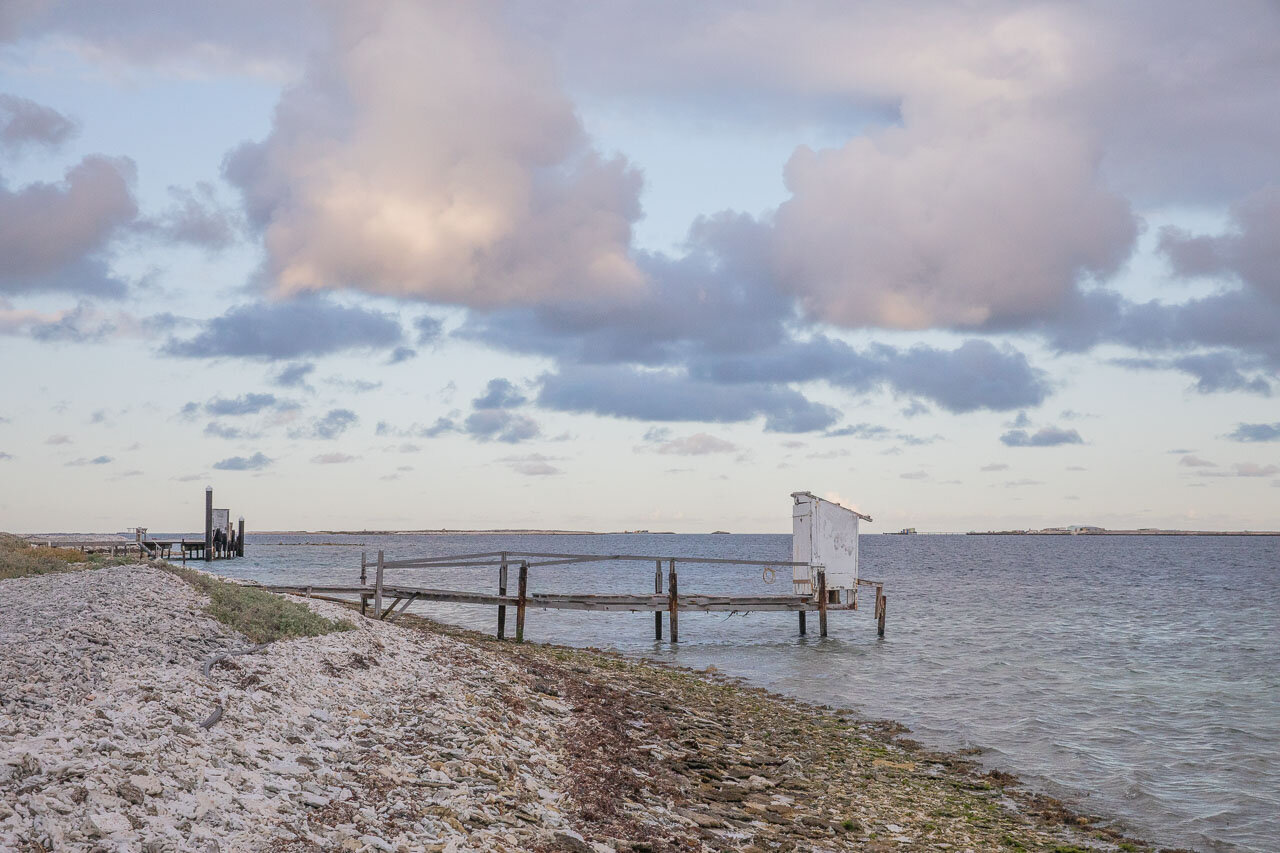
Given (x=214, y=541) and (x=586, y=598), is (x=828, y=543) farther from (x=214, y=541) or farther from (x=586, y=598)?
(x=214, y=541)

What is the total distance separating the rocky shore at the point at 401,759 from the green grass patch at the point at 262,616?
0.42m

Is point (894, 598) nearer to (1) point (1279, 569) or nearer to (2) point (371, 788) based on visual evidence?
(2) point (371, 788)

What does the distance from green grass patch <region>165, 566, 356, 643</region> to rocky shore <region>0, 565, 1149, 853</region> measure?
0.42 meters

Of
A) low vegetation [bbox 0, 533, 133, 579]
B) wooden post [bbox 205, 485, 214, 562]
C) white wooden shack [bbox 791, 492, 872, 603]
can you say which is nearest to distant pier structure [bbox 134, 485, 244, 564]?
wooden post [bbox 205, 485, 214, 562]

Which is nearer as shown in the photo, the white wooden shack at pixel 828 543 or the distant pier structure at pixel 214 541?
the white wooden shack at pixel 828 543

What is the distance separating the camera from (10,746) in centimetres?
696

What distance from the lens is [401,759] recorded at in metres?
8.75

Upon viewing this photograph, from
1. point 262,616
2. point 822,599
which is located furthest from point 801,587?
point 262,616

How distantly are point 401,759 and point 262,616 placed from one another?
769 centimetres

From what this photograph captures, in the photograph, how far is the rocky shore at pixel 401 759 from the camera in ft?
21.9

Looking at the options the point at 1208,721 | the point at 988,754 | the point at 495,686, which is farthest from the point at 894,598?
the point at 495,686

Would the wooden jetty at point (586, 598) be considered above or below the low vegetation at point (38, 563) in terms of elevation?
below

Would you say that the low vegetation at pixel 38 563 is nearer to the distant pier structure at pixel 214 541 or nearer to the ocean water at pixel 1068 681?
the ocean water at pixel 1068 681

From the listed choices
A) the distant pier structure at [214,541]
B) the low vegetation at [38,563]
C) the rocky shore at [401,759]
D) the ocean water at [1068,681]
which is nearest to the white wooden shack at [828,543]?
the ocean water at [1068,681]
